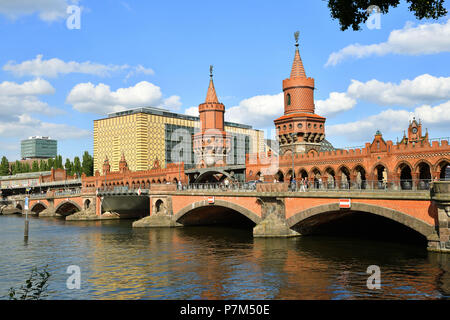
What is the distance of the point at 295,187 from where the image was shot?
144 ft

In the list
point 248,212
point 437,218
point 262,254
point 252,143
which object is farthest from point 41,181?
point 437,218

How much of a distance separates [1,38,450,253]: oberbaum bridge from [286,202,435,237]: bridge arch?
0.25 ft

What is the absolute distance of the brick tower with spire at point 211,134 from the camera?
3322 inches

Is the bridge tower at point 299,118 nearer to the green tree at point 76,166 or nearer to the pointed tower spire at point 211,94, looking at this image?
the pointed tower spire at point 211,94

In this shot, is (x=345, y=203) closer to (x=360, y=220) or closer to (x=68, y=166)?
(x=360, y=220)

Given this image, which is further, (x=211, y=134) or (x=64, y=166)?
(x=64, y=166)

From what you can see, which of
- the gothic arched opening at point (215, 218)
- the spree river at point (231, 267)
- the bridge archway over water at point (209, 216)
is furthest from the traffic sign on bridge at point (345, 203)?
the gothic arched opening at point (215, 218)

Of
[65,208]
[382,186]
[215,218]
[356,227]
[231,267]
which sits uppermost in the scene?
[382,186]

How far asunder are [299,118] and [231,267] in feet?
121

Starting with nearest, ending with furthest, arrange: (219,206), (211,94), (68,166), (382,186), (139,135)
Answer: (382,186), (219,206), (211,94), (139,135), (68,166)

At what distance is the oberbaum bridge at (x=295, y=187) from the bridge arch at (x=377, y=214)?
8 cm

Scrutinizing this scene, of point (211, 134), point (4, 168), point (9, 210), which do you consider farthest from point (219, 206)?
point (4, 168)

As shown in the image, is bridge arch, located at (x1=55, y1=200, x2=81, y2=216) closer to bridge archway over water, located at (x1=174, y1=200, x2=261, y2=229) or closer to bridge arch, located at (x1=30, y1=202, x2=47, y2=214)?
bridge arch, located at (x1=30, y1=202, x2=47, y2=214)
